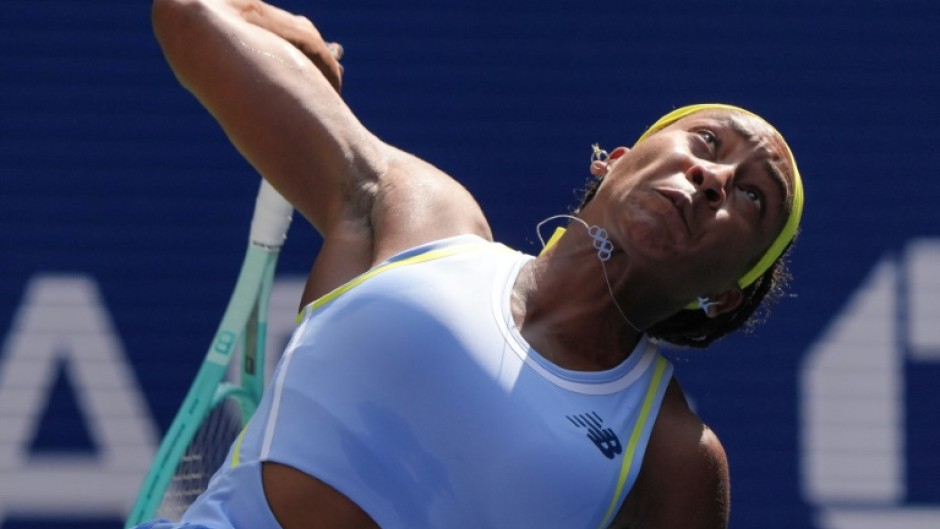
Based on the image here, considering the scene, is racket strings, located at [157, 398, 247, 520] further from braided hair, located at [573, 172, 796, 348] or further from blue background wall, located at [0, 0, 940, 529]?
blue background wall, located at [0, 0, 940, 529]

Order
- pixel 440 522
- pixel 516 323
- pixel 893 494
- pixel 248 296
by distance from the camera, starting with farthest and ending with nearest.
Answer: pixel 893 494 < pixel 248 296 < pixel 516 323 < pixel 440 522

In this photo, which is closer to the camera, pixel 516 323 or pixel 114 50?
pixel 516 323

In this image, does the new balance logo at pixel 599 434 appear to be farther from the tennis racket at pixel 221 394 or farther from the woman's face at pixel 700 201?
the tennis racket at pixel 221 394

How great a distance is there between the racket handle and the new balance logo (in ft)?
2.60

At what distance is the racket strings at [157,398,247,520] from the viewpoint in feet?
8.36

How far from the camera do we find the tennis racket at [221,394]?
8.17ft

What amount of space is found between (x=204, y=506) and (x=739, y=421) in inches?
94.2

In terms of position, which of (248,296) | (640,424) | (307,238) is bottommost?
(307,238)

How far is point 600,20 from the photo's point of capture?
4121 mm

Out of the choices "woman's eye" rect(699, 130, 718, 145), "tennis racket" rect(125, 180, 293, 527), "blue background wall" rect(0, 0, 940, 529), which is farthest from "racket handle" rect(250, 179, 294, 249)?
"blue background wall" rect(0, 0, 940, 529)

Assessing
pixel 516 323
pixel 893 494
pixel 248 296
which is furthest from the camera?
pixel 893 494

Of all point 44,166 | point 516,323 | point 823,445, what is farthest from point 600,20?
point 516,323

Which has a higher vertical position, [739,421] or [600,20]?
[600,20]

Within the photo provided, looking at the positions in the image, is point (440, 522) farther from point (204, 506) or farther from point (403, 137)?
point (403, 137)
